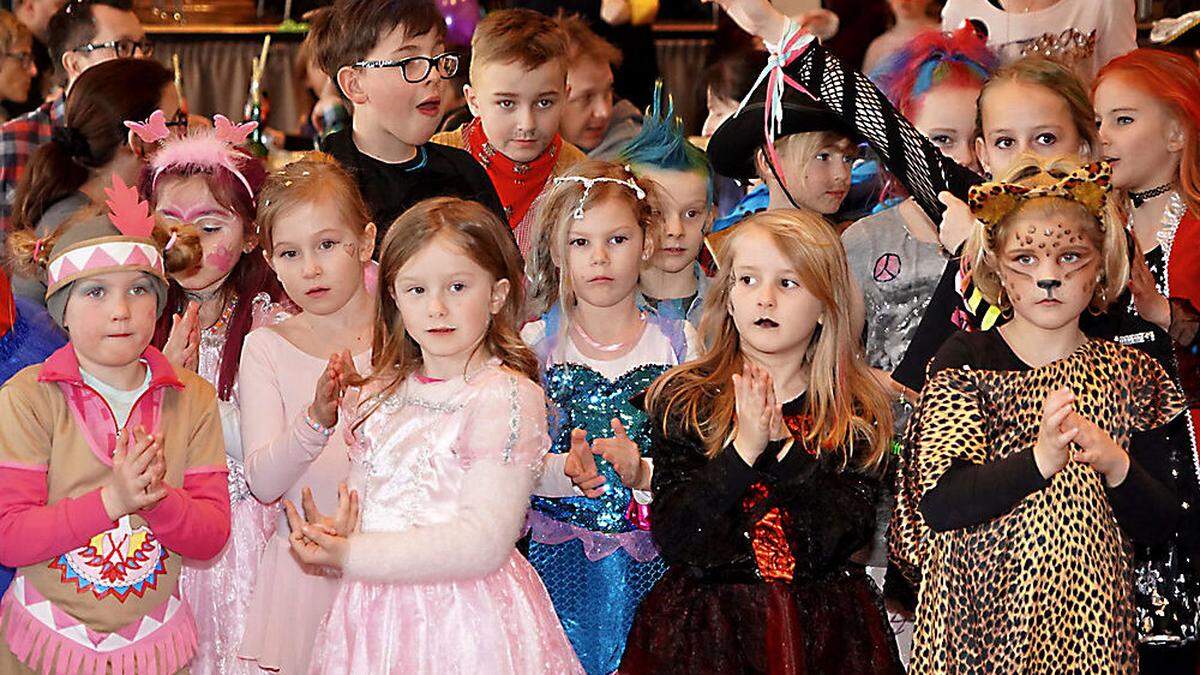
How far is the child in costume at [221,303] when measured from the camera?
3.97 metres

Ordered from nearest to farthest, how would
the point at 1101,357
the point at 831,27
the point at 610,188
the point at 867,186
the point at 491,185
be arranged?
the point at 1101,357 < the point at 610,188 < the point at 491,185 < the point at 867,186 < the point at 831,27

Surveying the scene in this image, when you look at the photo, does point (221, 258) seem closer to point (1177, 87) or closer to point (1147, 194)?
point (1147, 194)

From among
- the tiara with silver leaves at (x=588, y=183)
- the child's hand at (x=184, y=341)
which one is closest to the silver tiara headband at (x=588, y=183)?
the tiara with silver leaves at (x=588, y=183)

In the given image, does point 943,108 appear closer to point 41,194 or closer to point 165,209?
point 165,209

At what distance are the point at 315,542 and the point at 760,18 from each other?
1.70 metres

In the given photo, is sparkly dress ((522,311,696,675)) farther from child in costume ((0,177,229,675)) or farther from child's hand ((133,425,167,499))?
child's hand ((133,425,167,499))

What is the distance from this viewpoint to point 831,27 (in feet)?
21.4

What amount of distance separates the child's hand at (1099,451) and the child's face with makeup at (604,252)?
4.06ft

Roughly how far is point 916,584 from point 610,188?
4.00ft

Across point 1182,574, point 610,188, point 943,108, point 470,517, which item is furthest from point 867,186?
point 470,517

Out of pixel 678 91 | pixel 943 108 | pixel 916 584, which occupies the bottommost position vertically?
pixel 916 584

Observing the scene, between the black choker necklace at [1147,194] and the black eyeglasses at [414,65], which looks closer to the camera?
the black choker necklace at [1147,194]

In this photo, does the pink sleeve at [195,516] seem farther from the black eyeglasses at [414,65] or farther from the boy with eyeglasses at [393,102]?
the black eyeglasses at [414,65]

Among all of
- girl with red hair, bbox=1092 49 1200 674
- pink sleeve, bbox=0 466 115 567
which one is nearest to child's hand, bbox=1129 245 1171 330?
girl with red hair, bbox=1092 49 1200 674
